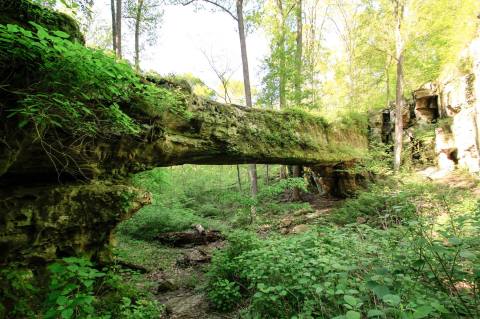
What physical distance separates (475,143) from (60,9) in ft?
39.9

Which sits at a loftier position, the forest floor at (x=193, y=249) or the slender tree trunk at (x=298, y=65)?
the slender tree trunk at (x=298, y=65)

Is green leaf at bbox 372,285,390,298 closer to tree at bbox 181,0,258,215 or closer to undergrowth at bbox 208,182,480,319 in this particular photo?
undergrowth at bbox 208,182,480,319

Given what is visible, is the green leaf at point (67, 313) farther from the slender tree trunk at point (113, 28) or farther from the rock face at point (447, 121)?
the rock face at point (447, 121)

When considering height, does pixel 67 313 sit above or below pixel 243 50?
below

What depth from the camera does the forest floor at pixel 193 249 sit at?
4.81 meters

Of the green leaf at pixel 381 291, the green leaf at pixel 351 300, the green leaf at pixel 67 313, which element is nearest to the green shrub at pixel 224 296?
the green leaf at pixel 67 313

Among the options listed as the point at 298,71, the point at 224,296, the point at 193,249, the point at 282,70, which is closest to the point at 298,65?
the point at 298,71

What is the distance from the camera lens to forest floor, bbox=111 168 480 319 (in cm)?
481

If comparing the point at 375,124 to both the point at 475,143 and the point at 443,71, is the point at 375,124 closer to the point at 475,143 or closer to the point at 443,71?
the point at 443,71

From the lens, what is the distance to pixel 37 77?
8.49ft

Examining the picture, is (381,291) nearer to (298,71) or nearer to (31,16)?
(31,16)

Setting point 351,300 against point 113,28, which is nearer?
point 351,300

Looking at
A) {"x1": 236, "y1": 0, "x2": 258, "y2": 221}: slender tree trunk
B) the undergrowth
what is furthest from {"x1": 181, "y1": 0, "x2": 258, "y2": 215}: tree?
the undergrowth

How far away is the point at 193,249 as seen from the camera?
28.5ft
